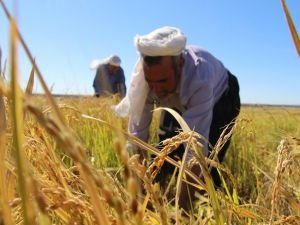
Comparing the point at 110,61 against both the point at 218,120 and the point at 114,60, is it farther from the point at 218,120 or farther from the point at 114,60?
the point at 218,120

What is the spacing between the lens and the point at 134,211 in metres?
0.21

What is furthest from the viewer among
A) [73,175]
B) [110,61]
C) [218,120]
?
[110,61]

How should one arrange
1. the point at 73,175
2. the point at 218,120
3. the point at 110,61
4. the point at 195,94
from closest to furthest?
the point at 73,175 → the point at 195,94 → the point at 218,120 → the point at 110,61

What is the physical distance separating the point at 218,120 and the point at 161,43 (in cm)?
57

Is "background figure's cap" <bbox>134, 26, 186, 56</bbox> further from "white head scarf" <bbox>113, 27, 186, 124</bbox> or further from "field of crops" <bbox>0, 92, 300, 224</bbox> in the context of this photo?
"field of crops" <bbox>0, 92, 300, 224</bbox>

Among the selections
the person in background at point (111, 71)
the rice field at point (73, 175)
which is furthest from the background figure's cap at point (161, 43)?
the person in background at point (111, 71)

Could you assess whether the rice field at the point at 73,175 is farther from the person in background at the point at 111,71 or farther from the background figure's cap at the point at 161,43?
the person in background at the point at 111,71

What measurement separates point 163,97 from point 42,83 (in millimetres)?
1636

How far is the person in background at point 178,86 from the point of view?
1628 mm

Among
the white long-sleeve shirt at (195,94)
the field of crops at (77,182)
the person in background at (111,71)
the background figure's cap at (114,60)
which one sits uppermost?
the field of crops at (77,182)

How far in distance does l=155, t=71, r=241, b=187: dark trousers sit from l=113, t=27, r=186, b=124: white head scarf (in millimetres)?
235

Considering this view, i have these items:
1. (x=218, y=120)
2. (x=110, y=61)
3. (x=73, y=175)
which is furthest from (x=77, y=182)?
(x=110, y=61)

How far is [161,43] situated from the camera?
1.71m

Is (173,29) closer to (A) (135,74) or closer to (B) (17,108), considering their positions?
(A) (135,74)
